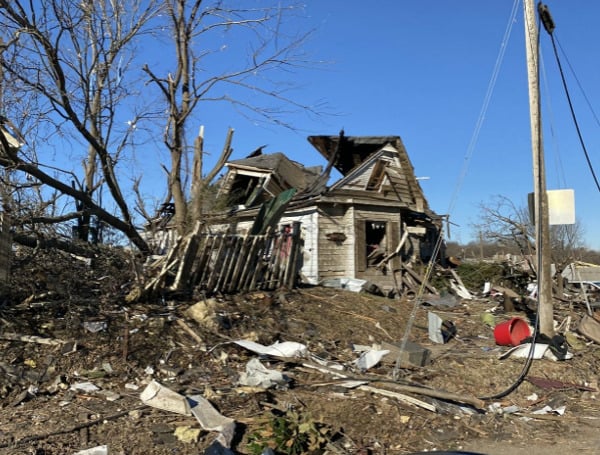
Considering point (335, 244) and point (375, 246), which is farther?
point (375, 246)

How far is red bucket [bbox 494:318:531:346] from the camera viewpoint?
8344 mm

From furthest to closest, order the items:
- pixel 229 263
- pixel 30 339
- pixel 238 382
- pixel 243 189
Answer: pixel 243 189
pixel 229 263
pixel 30 339
pixel 238 382

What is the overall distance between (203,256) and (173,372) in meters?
3.15

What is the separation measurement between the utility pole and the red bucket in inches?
17.4

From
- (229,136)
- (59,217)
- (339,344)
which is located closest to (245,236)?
(339,344)

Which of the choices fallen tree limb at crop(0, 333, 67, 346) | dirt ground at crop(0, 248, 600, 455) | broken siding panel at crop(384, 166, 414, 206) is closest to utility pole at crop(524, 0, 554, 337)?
dirt ground at crop(0, 248, 600, 455)

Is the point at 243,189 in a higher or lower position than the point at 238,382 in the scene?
higher

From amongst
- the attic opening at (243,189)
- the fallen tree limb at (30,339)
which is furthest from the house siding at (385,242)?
the fallen tree limb at (30,339)

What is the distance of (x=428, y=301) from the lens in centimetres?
1298

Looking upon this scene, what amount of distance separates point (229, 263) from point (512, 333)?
489 cm

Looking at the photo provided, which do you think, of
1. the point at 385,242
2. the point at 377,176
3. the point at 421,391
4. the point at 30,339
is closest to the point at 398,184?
the point at 377,176

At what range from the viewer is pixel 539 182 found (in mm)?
8125

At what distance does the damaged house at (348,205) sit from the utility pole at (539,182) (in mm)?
6026

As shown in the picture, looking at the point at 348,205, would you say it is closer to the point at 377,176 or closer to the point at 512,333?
the point at 377,176
